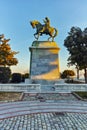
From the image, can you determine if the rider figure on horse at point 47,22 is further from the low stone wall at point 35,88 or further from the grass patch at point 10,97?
the grass patch at point 10,97

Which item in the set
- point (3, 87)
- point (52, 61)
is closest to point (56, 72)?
point (52, 61)

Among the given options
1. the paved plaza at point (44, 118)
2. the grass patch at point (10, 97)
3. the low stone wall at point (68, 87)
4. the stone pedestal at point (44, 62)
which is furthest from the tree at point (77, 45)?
the paved plaza at point (44, 118)

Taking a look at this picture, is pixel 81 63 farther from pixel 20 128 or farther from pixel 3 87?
pixel 20 128

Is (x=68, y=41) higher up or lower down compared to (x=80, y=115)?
higher up

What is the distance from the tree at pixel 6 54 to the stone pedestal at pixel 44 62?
395 inches

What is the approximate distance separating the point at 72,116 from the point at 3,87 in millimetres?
8066

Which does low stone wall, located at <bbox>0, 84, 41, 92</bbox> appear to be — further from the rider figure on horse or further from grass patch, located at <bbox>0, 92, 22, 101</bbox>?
the rider figure on horse

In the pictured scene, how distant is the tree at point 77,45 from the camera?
23283 millimetres

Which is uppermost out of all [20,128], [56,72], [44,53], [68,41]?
[68,41]

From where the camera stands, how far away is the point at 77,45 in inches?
946

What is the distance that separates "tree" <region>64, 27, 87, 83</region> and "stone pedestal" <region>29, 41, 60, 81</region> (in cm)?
553

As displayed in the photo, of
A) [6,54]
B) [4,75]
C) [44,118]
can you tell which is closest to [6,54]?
[6,54]

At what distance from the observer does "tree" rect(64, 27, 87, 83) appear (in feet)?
76.4

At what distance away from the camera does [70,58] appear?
82.0ft
